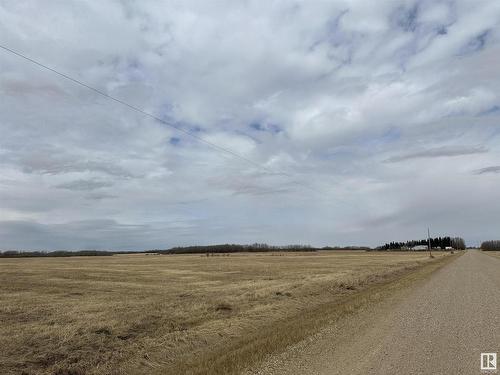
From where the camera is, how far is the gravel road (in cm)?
835

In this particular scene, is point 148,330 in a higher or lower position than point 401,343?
lower

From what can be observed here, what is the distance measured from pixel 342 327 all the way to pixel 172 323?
5.98m

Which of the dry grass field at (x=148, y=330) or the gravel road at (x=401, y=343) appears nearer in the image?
the gravel road at (x=401, y=343)

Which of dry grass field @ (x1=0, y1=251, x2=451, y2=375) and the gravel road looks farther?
dry grass field @ (x1=0, y1=251, x2=451, y2=375)

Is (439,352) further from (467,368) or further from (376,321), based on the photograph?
(376,321)

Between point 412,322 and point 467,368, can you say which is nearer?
point 467,368

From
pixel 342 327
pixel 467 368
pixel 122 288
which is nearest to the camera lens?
pixel 467 368

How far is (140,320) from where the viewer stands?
15.5 m

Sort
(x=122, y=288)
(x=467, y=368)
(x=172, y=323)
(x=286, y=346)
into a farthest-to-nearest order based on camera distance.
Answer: (x=122, y=288) < (x=172, y=323) < (x=286, y=346) < (x=467, y=368)

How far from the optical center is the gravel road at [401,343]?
835cm

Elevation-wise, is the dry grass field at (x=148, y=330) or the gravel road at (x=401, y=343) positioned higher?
the gravel road at (x=401, y=343)

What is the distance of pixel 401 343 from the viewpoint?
10.2 m

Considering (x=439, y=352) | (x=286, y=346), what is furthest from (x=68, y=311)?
(x=439, y=352)

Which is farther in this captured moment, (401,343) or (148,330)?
(148,330)
